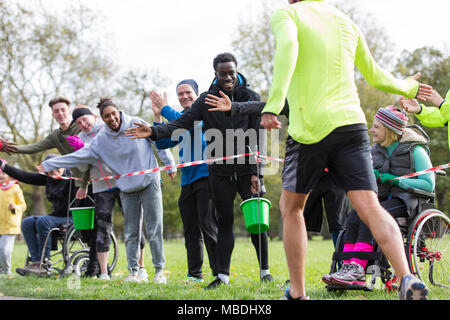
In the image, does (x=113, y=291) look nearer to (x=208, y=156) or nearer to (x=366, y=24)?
(x=208, y=156)

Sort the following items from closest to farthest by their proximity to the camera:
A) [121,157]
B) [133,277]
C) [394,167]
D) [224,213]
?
[394,167]
[224,213]
[133,277]
[121,157]

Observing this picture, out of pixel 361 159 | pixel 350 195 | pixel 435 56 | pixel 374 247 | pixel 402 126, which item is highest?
pixel 435 56

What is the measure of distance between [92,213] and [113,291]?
6.56 ft

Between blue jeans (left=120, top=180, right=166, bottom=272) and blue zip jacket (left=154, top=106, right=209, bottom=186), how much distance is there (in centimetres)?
40

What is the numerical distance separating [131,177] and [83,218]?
115cm

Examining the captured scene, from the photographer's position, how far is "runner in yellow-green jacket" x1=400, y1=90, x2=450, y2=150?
15.8 feet

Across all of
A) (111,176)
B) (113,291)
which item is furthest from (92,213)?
(113,291)

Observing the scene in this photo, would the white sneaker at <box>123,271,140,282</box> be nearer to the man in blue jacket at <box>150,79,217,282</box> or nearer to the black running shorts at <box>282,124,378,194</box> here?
the man in blue jacket at <box>150,79,217,282</box>

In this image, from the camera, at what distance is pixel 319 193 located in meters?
5.25

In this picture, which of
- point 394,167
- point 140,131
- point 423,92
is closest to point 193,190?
point 140,131

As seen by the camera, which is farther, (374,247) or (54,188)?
(54,188)

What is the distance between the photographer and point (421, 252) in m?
4.72

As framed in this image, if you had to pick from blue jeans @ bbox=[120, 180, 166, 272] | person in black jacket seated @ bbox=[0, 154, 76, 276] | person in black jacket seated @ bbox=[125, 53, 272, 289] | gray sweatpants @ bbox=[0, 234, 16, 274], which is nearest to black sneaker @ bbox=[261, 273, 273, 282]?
person in black jacket seated @ bbox=[125, 53, 272, 289]

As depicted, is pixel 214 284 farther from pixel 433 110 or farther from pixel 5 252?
pixel 5 252
